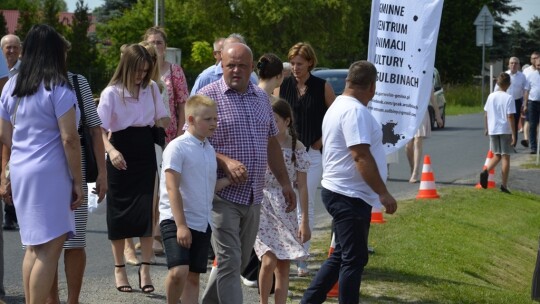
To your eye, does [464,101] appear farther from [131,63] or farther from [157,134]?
[131,63]

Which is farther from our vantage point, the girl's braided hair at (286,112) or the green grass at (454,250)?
the green grass at (454,250)

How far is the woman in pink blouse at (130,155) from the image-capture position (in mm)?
8328

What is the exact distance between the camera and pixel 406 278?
966 centimetres

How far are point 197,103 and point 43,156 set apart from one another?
954 millimetres

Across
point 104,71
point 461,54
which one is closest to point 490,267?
point 104,71

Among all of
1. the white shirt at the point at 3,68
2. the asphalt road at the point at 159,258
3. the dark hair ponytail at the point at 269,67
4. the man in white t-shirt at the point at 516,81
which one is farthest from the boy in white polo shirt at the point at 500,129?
the white shirt at the point at 3,68

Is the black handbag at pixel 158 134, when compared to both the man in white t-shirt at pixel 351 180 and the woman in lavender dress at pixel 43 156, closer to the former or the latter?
the man in white t-shirt at pixel 351 180

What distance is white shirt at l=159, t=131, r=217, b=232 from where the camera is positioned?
6.53m

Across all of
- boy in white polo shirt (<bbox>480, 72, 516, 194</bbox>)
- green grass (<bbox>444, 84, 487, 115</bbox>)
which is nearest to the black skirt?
boy in white polo shirt (<bbox>480, 72, 516, 194</bbox>)

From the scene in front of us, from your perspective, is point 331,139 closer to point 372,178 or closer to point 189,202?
point 372,178

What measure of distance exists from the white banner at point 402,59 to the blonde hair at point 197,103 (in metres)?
3.42

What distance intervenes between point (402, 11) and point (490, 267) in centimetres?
369

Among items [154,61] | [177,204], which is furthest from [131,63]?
[177,204]

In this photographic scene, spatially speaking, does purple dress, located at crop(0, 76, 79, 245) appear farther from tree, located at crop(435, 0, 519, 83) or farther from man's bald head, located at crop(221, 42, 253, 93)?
tree, located at crop(435, 0, 519, 83)
